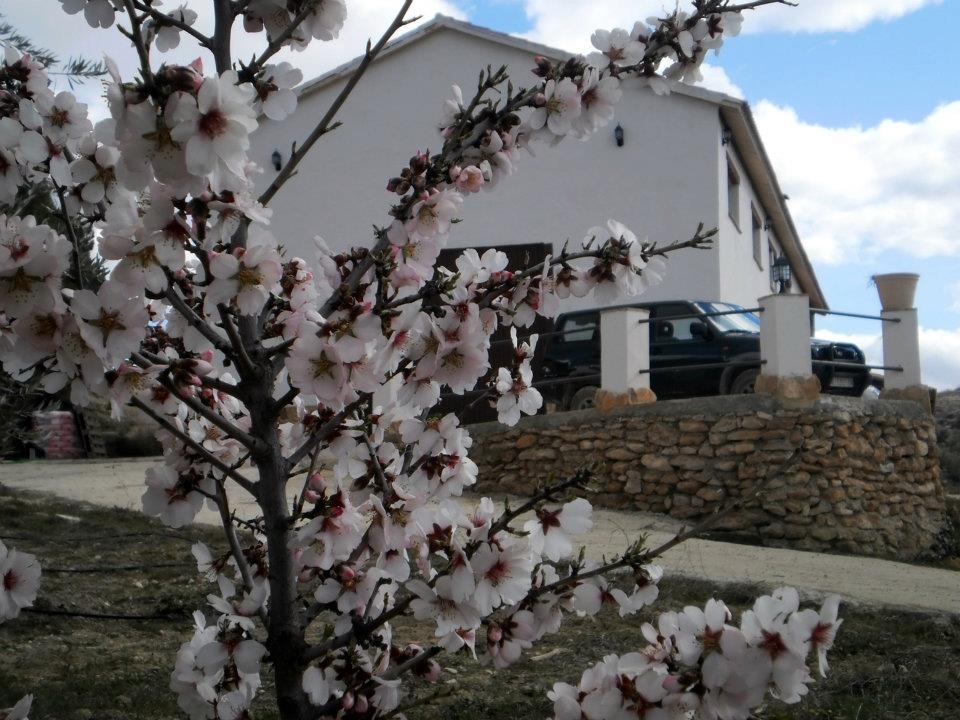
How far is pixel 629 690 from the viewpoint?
69.2 inches

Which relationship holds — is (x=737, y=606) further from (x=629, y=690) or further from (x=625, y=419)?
(x=625, y=419)

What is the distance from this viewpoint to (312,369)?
1699 millimetres

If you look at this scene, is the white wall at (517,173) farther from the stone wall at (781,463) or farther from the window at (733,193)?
the stone wall at (781,463)

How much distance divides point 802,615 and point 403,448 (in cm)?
103

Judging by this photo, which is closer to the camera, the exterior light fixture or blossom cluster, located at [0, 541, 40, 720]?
blossom cluster, located at [0, 541, 40, 720]

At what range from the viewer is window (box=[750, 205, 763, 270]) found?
62.4 ft

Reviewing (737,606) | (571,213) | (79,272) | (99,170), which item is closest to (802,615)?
(79,272)

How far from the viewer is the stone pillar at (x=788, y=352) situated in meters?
9.20

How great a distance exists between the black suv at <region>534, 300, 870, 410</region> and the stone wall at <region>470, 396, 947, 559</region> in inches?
30.5

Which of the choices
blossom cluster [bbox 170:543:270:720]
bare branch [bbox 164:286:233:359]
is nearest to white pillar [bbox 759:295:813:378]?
blossom cluster [bbox 170:543:270:720]

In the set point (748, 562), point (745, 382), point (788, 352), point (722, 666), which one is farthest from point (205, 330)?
point (745, 382)

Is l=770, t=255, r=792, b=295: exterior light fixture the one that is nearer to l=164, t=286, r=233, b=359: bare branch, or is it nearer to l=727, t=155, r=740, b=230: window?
l=727, t=155, r=740, b=230: window

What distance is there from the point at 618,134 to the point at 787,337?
19.4 feet

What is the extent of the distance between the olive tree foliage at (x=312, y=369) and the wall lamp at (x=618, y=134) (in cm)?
1226
